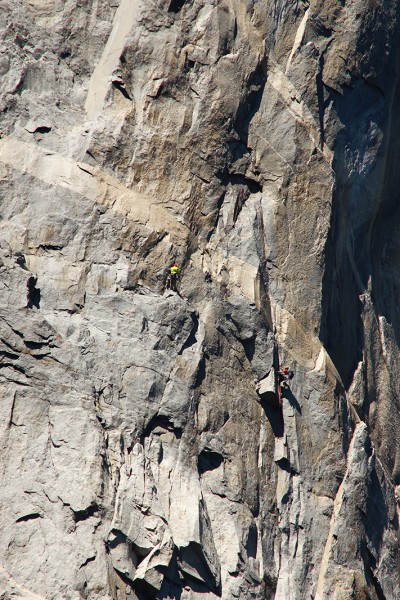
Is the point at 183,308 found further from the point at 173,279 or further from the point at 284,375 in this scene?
the point at 284,375

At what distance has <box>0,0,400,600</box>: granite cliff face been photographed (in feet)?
63.3

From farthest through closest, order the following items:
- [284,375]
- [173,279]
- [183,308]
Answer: [284,375] → [173,279] → [183,308]

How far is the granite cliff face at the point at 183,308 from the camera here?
1930 cm

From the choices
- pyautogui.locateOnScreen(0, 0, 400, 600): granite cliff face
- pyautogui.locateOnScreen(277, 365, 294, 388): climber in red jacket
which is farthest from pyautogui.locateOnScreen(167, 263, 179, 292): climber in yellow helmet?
pyautogui.locateOnScreen(277, 365, 294, 388): climber in red jacket

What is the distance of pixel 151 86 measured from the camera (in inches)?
870

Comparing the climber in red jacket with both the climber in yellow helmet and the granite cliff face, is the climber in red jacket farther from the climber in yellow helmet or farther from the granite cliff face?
the climber in yellow helmet

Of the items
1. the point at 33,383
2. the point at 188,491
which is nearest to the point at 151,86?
the point at 33,383

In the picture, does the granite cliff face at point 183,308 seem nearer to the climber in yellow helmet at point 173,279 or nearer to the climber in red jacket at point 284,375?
the climber in yellow helmet at point 173,279

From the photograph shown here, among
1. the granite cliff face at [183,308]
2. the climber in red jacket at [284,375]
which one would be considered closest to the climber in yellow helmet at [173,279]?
the granite cliff face at [183,308]

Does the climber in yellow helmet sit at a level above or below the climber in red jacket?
above

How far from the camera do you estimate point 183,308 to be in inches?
824

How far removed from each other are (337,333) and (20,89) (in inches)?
368

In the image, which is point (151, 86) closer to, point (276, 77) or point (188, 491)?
point (276, 77)

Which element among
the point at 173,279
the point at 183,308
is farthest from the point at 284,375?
the point at 173,279
